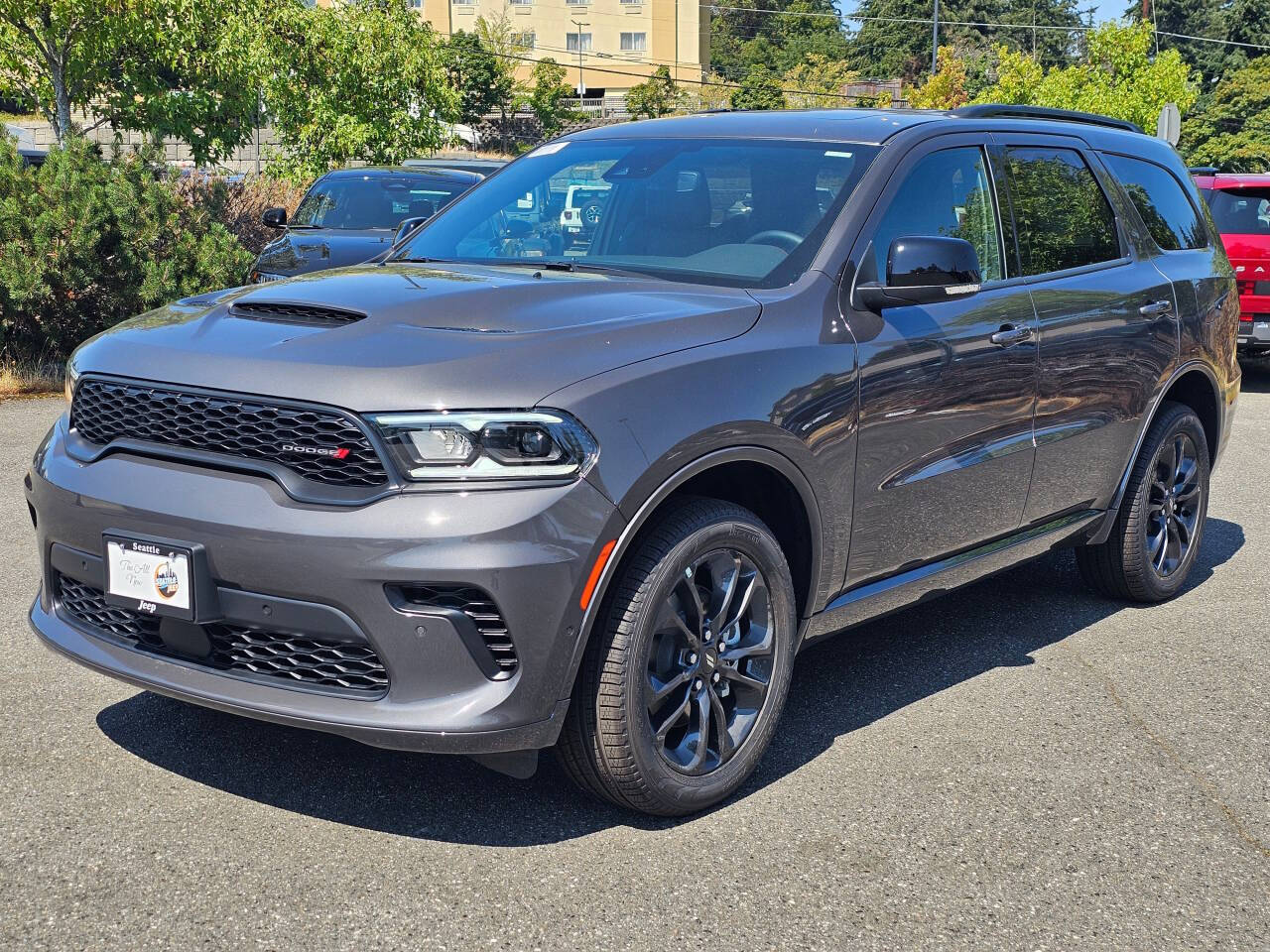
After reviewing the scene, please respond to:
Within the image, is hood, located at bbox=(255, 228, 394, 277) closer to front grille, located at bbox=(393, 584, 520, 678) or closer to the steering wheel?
the steering wheel

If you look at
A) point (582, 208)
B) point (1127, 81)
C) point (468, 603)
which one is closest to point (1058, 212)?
point (582, 208)

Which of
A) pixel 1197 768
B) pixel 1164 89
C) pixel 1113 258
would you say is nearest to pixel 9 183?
pixel 1113 258

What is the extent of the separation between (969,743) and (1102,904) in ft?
3.32

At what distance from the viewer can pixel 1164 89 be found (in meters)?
39.1

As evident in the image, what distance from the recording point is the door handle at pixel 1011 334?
15.0 feet

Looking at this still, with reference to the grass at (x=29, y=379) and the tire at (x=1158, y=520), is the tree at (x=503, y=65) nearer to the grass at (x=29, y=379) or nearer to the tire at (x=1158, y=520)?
the grass at (x=29, y=379)

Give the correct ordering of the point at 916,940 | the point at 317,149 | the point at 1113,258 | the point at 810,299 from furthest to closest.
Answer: the point at 317,149
the point at 1113,258
the point at 810,299
the point at 916,940

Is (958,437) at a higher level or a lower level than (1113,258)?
lower

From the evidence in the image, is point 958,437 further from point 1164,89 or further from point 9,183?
point 1164,89

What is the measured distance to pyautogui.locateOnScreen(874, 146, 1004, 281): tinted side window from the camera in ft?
14.4

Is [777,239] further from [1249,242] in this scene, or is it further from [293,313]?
[1249,242]

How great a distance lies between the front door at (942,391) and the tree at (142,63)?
1199 cm

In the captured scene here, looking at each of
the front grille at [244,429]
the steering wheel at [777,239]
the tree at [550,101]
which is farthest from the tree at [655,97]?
the front grille at [244,429]

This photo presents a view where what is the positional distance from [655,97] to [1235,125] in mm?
28001
